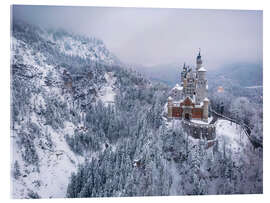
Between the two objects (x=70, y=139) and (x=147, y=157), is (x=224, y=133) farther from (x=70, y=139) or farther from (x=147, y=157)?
(x=70, y=139)

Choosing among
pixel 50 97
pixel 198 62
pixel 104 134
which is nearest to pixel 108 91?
pixel 104 134

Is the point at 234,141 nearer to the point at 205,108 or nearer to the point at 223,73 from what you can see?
the point at 205,108

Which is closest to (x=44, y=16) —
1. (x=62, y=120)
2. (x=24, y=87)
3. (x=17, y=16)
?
(x=17, y=16)

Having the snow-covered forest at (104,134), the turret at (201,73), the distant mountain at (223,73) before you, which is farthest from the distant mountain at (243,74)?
the snow-covered forest at (104,134)

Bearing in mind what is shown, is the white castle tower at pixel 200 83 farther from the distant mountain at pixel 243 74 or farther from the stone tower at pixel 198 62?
the distant mountain at pixel 243 74

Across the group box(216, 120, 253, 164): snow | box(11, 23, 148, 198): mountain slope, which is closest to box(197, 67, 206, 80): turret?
box(216, 120, 253, 164): snow
